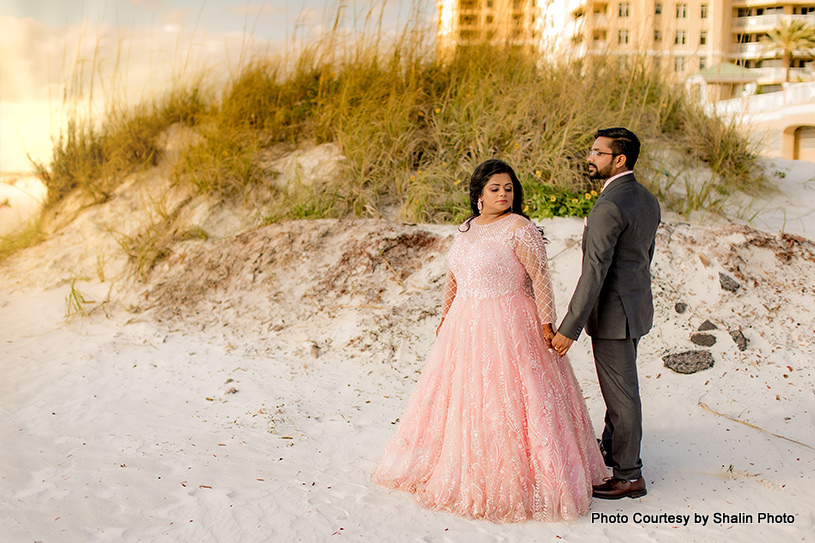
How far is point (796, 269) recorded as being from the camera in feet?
17.3

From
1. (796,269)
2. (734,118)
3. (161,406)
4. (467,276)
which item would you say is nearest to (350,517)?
(467,276)

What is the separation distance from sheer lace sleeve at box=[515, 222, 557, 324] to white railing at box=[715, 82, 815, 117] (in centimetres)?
654

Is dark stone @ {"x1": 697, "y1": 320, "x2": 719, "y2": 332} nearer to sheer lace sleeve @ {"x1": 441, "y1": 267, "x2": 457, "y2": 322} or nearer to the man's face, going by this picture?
the man's face

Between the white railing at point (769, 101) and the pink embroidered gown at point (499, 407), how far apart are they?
21.7 feet

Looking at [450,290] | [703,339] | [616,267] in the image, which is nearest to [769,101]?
[703,339]

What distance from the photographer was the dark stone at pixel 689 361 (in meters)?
4.55

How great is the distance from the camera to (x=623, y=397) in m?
2.74

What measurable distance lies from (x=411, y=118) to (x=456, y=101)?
0.63m

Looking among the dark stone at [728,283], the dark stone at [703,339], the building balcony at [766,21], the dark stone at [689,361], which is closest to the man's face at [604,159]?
the dark stone at [689,361]

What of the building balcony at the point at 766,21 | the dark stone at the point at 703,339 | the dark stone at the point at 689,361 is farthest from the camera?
the building balcony at the point at 766,21

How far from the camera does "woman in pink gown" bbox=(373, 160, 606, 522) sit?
100 inches

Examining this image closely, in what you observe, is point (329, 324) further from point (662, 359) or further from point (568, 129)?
point (568, 129)

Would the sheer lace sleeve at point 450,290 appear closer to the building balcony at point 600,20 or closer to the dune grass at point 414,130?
the dune grass at point 414,130

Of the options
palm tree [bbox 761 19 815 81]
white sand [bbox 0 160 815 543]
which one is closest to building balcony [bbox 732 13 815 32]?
palm tree [bbox 761 19 815 81]
